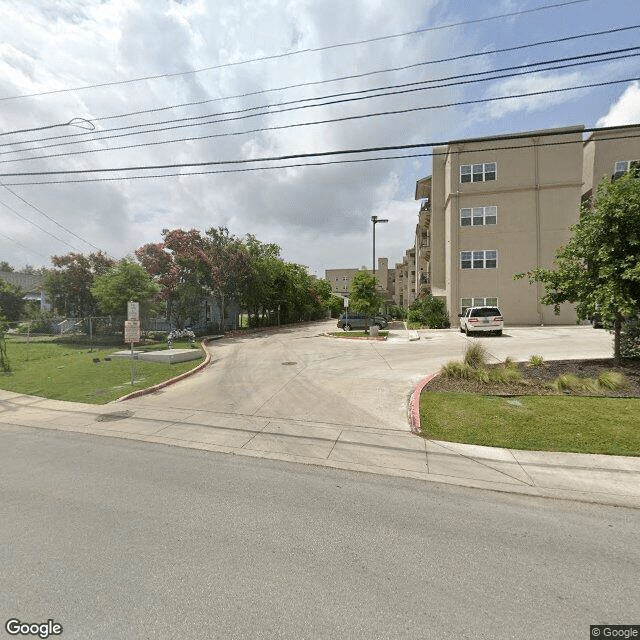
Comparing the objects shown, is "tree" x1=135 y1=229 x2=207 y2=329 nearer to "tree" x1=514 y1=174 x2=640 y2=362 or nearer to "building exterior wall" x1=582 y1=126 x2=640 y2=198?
"tree" x1=514 y1=174 x2=640 y2=362

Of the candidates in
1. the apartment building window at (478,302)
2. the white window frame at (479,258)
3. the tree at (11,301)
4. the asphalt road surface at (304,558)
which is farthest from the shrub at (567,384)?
the tree at (11,301)

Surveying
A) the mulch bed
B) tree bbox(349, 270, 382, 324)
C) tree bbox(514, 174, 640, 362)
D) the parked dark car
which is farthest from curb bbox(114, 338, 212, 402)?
the parked dark car

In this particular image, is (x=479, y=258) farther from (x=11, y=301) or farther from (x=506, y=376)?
(x=11, y=301)

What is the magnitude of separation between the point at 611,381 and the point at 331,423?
23.0ft

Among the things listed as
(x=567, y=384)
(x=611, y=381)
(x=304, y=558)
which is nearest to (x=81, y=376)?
(x=304, y=558)

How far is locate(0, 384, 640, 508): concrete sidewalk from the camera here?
442 cm

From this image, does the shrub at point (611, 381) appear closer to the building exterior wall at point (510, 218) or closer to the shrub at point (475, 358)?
the shrub at point (475, 358)

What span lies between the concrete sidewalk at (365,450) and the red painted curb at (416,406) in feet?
1.24

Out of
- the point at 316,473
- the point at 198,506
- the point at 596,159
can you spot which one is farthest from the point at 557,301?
the point at 596,159

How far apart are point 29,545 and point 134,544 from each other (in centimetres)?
102

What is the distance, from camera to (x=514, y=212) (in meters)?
25.3

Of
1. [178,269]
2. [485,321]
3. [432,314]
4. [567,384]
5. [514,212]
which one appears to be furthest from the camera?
[432,314]

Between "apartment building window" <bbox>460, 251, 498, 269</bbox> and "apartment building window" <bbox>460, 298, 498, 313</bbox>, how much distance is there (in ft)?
8.40

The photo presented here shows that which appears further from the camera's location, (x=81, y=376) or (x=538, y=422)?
(x=81, y=376)
